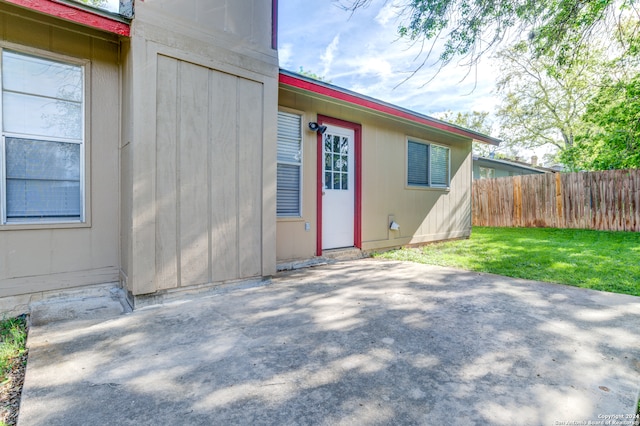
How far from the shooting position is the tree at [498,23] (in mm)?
3340

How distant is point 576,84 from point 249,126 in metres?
19.4

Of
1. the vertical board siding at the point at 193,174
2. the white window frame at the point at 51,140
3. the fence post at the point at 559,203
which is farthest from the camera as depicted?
the fence post at the point at 559,203

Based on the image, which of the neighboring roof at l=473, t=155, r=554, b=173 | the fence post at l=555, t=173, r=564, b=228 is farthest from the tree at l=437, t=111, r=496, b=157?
the fence post at l=555, t=173, r=564, b=228

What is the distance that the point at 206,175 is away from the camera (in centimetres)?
315

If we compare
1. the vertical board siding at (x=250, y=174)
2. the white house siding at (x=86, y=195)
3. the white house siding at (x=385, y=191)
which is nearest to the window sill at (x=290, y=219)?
the white house siding at (x=385, y=191)

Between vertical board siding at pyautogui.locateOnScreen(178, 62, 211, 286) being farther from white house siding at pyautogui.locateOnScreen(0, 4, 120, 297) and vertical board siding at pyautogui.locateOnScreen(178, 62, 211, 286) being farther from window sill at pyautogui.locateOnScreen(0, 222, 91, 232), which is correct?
window sill at pyautogui.locateOnScreen(0, 222, 91, 232)

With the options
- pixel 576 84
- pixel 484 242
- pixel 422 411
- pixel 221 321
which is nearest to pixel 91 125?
pixel 221 321

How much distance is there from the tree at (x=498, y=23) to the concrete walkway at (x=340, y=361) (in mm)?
2739

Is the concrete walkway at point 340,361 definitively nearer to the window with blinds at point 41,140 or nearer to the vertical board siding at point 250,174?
the vertical board siding at point 250,174

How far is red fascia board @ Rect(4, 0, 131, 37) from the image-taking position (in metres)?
2.41

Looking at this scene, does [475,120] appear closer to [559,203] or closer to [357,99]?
[559,203]

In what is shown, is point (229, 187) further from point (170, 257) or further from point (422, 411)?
point (422, 411)

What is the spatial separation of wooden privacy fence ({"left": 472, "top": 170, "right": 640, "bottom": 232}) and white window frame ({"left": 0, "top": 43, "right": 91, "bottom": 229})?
A: 10.8 metres

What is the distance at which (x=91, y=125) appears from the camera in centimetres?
305
